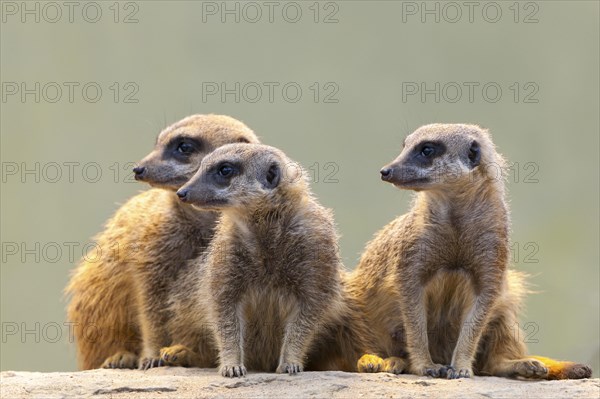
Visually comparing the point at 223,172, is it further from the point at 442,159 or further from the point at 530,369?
the point at 530,369

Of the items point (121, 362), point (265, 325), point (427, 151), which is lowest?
point (121, 362)

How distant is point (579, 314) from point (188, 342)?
2828 mm

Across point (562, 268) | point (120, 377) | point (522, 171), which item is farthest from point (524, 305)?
point (522, 171)

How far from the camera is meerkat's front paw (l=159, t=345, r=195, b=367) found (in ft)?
12.2

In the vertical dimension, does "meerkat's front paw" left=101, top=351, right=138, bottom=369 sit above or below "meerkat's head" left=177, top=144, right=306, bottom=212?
below

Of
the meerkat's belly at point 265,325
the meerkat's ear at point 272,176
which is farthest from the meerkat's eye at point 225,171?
the meerkat's belly at point 265,325

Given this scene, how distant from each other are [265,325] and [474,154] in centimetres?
101

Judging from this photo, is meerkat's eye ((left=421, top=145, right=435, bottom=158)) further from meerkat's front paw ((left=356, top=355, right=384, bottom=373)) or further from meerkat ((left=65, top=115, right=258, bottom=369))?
meerkat ((left=65, top=115, right=258, bottom=369))

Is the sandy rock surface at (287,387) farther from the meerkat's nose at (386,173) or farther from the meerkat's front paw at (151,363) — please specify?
the meerkat's nose at (386,173)

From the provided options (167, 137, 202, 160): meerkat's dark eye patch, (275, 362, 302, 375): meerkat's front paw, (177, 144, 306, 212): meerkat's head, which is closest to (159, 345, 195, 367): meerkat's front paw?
(275, 362, 302, 375): meerkat's front paw

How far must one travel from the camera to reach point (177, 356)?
3.74m

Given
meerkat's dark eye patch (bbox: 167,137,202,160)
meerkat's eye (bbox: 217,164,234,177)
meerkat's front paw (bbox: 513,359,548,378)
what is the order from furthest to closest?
meerkat's dark eye patch (bbox: 167,137,202,160) < meerkat's eye (bbox: 217,164,234,177) < meerkat's front paw (bbox: 513,359,548,378)

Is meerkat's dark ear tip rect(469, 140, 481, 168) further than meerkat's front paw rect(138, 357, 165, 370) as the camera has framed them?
No

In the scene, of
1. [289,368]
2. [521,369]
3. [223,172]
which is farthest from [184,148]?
[521,369]
